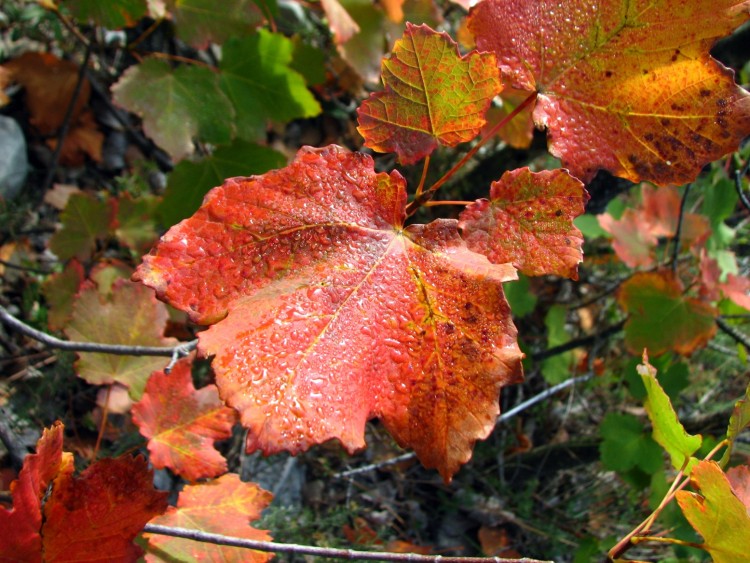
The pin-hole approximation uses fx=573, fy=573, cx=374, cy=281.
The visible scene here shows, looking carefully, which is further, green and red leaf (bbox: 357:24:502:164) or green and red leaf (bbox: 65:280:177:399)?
green and red leaf (bbox: 65:280:177:399)

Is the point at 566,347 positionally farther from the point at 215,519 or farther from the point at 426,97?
the point at 426,97

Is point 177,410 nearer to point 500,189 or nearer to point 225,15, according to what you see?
point 500,189

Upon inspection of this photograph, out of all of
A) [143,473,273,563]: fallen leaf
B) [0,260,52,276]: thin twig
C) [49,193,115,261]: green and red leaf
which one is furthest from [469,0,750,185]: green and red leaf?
[0,260,52,276]: thin twig

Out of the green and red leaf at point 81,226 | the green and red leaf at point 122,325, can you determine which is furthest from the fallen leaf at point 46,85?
the green and red leaf at point 122,325

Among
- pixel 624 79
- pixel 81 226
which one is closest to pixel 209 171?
pixel 81 226

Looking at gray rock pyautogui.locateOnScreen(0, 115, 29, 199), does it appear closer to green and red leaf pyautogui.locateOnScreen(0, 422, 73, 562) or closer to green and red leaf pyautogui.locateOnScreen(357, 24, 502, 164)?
green and red leaf pyautogui.locateOnScreen(0, 422, 73, 562)
